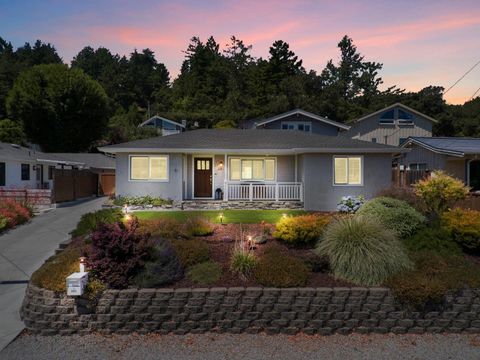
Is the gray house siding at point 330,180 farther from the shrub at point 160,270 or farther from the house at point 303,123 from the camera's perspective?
the house at point 303,123

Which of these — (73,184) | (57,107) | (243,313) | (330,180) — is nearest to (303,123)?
(330,180)

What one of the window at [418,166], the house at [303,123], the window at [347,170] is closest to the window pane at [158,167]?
the window at [347,170]

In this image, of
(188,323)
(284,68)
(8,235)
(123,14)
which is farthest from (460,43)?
(284,68)

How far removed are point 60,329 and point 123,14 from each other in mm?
9873

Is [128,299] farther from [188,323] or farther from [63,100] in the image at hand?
[63,100]

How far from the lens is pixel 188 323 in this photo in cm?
575

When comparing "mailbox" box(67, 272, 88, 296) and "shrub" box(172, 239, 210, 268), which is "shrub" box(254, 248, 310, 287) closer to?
"shrub" box(172, 239, 210, 268)

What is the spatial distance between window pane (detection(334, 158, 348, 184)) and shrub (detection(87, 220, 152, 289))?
39.5 ft

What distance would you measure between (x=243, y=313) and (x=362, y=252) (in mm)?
2352

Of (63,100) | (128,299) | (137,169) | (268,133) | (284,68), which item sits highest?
(284,68)

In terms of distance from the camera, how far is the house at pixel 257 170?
16938mm

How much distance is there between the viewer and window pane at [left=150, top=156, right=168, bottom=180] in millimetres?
17516

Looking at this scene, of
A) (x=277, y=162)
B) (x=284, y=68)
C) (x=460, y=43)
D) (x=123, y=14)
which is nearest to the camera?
(x=123, y=14)

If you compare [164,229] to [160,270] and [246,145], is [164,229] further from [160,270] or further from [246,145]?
[246,145]
